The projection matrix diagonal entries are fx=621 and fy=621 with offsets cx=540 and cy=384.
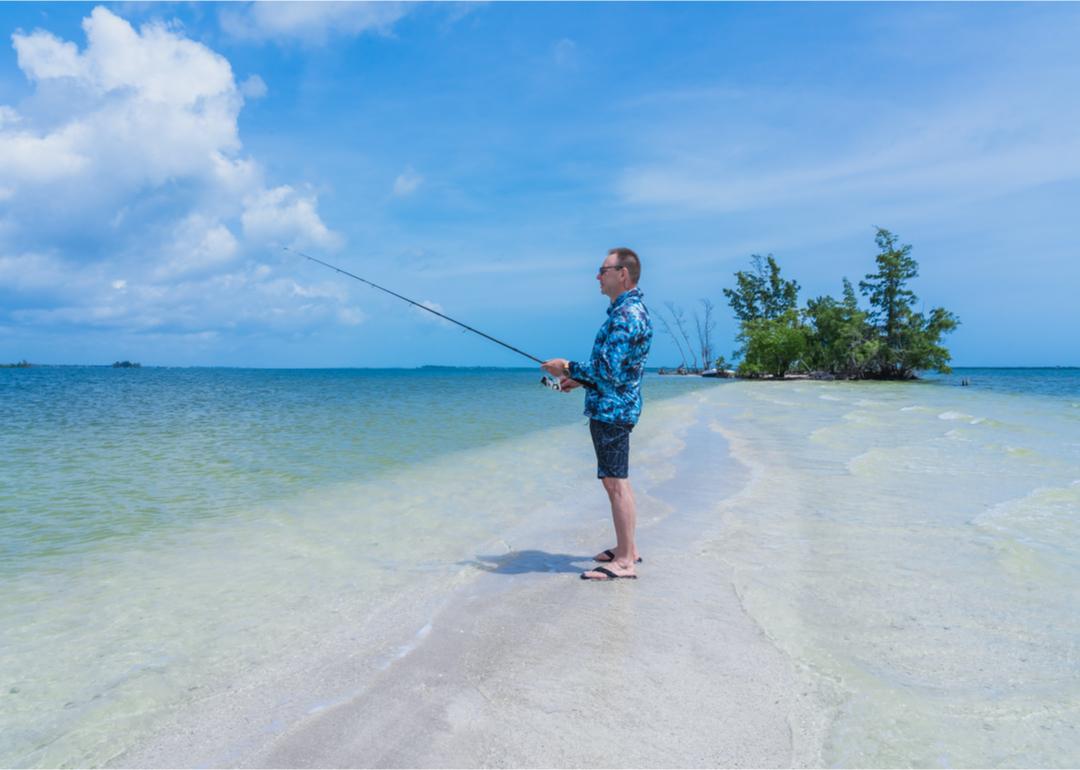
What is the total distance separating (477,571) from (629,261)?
2746mm

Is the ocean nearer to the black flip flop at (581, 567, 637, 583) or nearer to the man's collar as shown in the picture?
the black flip flop at (581, 567, 637, 583)

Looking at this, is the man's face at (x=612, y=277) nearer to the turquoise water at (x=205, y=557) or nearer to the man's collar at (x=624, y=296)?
the man's collar at (x=624, y=296)

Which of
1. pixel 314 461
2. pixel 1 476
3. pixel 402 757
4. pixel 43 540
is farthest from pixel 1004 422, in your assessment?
pixel 1 476

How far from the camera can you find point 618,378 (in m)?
4.52

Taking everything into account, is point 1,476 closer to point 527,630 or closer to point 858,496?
point 527,630

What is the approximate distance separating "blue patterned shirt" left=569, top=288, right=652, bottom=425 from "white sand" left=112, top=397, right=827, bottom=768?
1.30 m

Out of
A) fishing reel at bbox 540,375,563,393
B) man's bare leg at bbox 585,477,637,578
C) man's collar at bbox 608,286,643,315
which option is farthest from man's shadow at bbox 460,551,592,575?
man's collar at bbox 608,286,643,315

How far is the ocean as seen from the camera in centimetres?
292

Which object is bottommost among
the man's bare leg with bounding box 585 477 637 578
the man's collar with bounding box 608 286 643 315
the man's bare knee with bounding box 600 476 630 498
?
the man's bare leg with bounding box 585 477 637 578

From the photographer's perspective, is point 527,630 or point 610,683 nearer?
point 610,683

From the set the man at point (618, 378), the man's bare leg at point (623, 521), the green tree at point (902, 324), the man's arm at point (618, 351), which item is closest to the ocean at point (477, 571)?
the man's bare leg at point (623, 521)

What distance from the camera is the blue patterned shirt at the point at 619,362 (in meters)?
4.52

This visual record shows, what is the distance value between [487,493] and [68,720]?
5564 millimetres

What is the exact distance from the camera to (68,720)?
3002 mm
